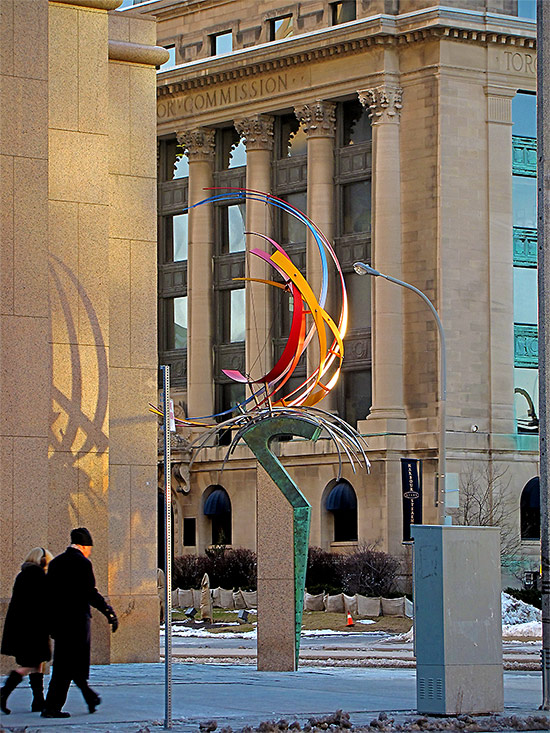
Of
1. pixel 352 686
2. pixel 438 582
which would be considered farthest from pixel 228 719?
pixel 352 686

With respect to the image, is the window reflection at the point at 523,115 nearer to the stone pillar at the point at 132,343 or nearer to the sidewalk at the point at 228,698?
the stone pillar at the point at 132,343

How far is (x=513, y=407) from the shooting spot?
7044 cm

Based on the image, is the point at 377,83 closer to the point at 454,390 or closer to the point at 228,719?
the point at 454,390

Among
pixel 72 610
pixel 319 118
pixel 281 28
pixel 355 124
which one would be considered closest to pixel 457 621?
pixel 72 610

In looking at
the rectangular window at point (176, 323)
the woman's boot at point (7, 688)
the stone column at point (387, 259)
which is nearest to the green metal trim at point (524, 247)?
the stone column at point (387, 259)

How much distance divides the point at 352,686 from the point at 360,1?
54.2m

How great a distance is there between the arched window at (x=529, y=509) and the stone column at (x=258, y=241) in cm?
1375

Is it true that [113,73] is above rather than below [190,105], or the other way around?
below

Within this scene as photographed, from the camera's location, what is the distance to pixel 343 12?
73.8m

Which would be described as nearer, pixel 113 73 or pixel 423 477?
pixel 113 73

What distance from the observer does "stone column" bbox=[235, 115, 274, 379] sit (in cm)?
7581

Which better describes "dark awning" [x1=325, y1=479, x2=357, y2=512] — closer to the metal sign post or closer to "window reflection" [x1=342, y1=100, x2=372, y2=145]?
"window reflection" [x1=342, y1=100, x2=372, y2=145]

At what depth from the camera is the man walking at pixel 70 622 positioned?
1691 cm

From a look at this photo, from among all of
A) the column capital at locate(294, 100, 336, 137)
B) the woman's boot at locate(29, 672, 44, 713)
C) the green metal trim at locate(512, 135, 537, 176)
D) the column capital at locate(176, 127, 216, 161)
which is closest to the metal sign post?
the woman's boot at locate(29, 672, 44, 713)
